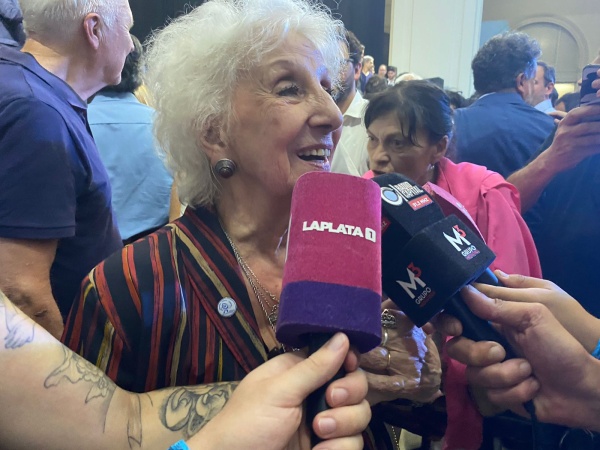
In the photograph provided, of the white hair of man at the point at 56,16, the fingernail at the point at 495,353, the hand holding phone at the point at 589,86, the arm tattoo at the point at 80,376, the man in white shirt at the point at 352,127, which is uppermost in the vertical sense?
the white hair of man at the point at 56,16

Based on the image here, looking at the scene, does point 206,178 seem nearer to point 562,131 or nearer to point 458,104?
point 562,131

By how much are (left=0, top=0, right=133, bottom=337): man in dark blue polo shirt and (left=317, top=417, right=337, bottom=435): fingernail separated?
1068mm

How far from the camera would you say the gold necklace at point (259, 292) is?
112 centimetres

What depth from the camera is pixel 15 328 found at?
69cm

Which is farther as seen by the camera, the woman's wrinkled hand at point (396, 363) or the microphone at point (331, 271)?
the woman's wrinkled hand at point (396, 363)

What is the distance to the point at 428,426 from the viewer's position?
1240 mm

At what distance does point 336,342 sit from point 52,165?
110 centimetres

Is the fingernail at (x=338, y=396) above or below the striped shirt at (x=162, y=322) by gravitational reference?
above

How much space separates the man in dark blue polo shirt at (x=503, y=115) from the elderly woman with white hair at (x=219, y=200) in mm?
1242

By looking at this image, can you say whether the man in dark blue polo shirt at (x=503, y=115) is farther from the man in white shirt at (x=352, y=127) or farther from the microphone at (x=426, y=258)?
the microphone at (x=426, y=258)

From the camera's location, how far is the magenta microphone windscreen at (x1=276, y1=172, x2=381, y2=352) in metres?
0.67

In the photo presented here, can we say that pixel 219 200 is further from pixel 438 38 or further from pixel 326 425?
pixel 438 38

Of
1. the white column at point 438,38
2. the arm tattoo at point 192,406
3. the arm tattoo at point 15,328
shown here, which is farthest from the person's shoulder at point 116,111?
the white column at point 438,38

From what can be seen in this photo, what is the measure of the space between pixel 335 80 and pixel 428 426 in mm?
877
